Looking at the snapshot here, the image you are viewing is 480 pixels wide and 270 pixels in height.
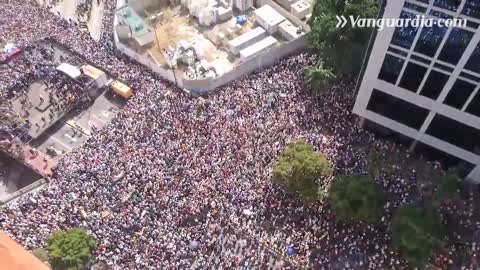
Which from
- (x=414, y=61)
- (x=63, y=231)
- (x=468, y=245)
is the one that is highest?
(x=414, y=61)

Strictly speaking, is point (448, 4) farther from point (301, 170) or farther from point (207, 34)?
point (207, 34)

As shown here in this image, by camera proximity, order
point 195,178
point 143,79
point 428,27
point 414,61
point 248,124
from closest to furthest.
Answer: point 428,27 < point 414,61 < point 195,178 < point 248,124 < point 143,79

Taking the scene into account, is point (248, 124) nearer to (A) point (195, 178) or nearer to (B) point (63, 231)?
(A) point (195, 178)

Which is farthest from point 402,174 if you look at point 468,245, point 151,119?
point 151,119

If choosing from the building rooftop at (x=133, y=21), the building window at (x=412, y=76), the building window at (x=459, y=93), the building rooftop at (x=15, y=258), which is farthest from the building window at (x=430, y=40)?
the building rooftop at (x=15, y=258)

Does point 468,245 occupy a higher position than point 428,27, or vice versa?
point 428,27

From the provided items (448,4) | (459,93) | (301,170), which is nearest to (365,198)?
(301,170)
